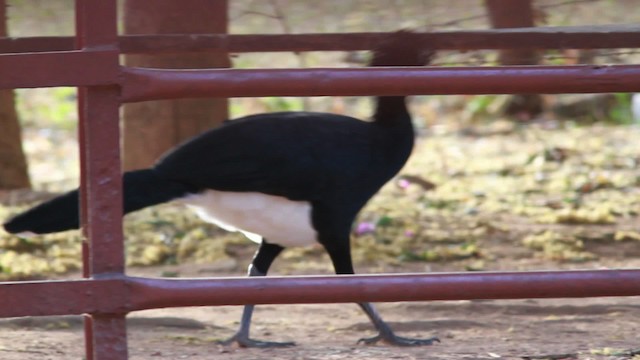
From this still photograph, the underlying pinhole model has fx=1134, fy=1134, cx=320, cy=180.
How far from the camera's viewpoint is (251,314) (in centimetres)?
419

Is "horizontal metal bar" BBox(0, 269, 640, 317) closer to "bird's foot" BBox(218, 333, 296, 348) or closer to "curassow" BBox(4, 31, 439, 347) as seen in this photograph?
"curassow" BBox(4, 31, 439, 347)

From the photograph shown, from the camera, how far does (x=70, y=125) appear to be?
33.7 feet

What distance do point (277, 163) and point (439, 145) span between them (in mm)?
5311

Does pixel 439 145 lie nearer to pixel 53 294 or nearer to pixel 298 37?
pixel 298 37

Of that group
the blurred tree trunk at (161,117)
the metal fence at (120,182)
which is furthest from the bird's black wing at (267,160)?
the blurred tree trunk at (161,117)

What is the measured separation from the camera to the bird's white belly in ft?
13.1

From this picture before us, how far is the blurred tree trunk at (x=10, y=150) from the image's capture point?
662 cm

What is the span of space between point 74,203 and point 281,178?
707mm

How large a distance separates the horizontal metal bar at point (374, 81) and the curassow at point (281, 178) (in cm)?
107

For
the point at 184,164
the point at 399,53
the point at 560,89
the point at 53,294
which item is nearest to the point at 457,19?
the point at 399,53

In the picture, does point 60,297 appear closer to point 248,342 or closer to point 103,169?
point 103,169

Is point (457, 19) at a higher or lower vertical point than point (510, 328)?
higher

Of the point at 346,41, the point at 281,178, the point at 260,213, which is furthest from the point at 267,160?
the point at 346,41

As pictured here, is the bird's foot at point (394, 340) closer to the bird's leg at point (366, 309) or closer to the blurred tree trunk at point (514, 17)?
the bird's leg at point (366, 309)
